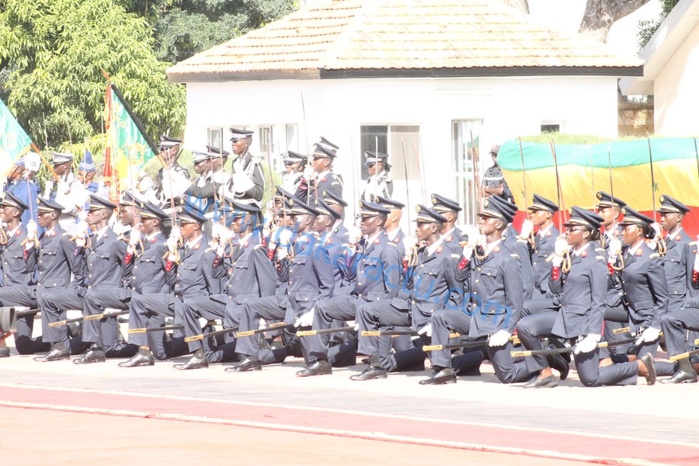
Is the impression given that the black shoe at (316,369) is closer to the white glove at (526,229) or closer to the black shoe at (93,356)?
the white glove at (526,229)

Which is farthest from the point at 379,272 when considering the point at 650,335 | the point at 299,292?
the point at 650,335

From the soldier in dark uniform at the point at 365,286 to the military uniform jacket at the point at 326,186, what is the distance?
2.25 m

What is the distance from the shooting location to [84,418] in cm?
1401

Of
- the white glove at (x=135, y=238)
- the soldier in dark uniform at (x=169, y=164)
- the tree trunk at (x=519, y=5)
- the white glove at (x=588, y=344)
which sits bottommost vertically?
the white glove at (x=588, y=344)

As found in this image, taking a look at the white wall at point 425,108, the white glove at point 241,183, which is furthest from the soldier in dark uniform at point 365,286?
the white wall at point 425,108

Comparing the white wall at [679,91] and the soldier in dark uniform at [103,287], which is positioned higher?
the white wall at [679,91]

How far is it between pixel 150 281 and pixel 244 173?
2.12m

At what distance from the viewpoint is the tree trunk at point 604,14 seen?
33.8m

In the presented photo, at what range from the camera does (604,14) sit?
3388 cm

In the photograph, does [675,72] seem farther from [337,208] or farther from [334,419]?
[334,419]

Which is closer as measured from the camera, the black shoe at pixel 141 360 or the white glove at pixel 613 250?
the white glove at pixel 613 250

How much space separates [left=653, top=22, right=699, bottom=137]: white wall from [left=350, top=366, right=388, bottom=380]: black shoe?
40.3 feet

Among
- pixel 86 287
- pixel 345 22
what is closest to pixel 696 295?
pixel 86 287

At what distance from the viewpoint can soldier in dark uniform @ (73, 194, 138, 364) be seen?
19.1 m
